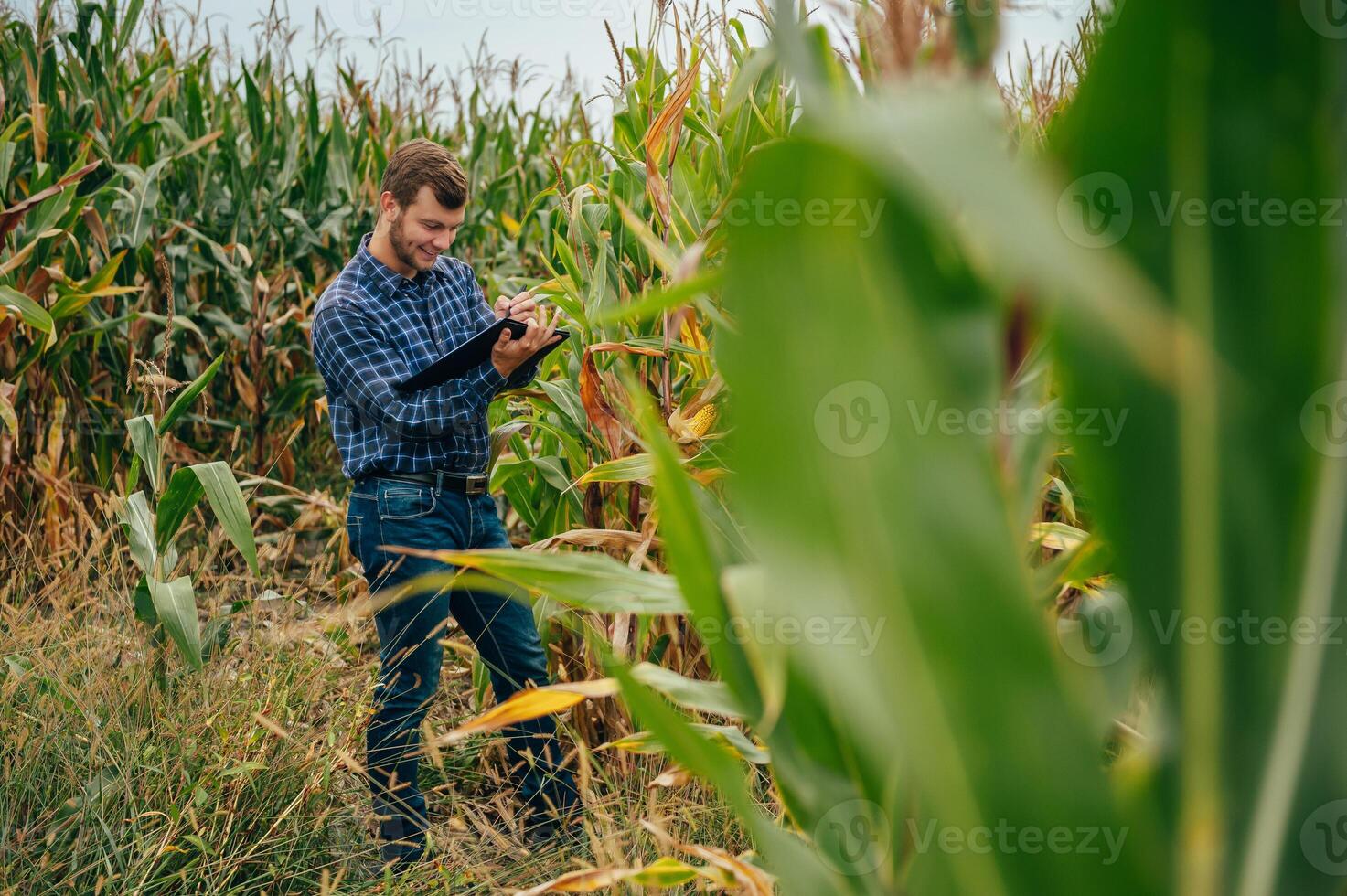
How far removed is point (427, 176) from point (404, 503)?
0.73 m

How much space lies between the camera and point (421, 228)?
2.14 m

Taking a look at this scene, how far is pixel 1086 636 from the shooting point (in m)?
0.79

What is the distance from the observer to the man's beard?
217 centimetres

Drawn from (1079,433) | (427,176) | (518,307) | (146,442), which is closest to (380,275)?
(427,176)

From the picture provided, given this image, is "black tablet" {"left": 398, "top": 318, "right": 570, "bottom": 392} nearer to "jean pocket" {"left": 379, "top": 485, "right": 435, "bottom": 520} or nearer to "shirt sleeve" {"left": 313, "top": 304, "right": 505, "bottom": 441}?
"shirt sleeve" {"left": 313, "top": 304, "right": 505, "bottom": 441}

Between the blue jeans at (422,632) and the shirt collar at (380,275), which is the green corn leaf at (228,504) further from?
the shirt collar at (380,275)

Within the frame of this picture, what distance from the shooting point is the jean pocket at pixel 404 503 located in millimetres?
2037

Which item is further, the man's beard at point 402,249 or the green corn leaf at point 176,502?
the man's beard at point 402,249

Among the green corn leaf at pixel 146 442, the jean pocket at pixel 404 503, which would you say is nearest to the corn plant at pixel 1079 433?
the jean pocket at pixel 404 503

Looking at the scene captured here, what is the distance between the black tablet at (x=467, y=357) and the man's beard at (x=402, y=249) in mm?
294

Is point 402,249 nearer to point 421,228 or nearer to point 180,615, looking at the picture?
point 421,228

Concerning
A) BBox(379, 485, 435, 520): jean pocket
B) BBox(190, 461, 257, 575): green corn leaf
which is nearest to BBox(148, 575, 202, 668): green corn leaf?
BBox(190, 461, 257, 575): green corn leaf

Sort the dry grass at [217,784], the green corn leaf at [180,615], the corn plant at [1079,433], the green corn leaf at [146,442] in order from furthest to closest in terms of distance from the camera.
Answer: the green corn leaf at [146,442] → the green corn leaf at [180,615] → the dry grass at [217,784] → the corn plant at [1079,433]

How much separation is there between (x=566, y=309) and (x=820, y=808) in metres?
1.59
